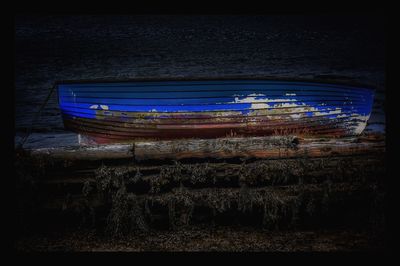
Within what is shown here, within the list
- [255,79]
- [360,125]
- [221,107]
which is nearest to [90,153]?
[221,107]

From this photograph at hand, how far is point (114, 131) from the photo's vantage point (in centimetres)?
347

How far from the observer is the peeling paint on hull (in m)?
3.27

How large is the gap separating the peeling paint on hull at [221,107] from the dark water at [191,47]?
1.34 meters

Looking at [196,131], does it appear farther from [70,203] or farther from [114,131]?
[70,203]

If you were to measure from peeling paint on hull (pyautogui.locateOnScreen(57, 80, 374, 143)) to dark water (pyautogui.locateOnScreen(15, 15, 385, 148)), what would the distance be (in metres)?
1.34

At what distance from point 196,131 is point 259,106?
2.49 ft

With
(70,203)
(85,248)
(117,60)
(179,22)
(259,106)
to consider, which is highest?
(179,22)

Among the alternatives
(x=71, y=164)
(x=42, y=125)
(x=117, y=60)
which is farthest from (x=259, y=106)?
(x=42, y=125)

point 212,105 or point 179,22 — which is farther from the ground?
point 179,22

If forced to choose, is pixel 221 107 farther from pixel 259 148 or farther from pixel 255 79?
pixel 259 148

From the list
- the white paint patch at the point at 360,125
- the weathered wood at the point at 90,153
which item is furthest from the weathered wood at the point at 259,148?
the white paint patch at the point at 360,125

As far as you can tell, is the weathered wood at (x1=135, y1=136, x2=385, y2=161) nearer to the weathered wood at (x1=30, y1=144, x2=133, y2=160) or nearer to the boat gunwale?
the weathered wood at (x1=30, y1=144, x2=133, y2=160)

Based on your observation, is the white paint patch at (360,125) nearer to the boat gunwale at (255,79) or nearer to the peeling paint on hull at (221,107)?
the peeling paint on hull at (221,107)

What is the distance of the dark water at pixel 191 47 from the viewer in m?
4.68
